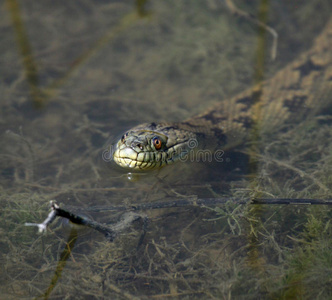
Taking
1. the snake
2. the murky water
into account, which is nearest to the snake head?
the snake

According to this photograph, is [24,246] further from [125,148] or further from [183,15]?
[183,15]

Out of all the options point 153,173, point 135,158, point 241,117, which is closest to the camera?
point 135,158

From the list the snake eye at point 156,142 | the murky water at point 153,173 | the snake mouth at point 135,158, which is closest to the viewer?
the murky water at point 153,173

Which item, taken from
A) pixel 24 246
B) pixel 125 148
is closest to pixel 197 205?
pixel 125 148

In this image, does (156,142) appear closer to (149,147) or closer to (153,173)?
(149,147)

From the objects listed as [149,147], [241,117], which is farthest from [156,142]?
[241,117]

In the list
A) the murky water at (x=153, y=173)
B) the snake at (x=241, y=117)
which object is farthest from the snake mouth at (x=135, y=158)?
the murky water at (x=153, y=173)

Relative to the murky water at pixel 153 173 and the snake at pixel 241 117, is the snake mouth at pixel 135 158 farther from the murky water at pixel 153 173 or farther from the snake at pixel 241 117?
the murky water at pixel 153 173
